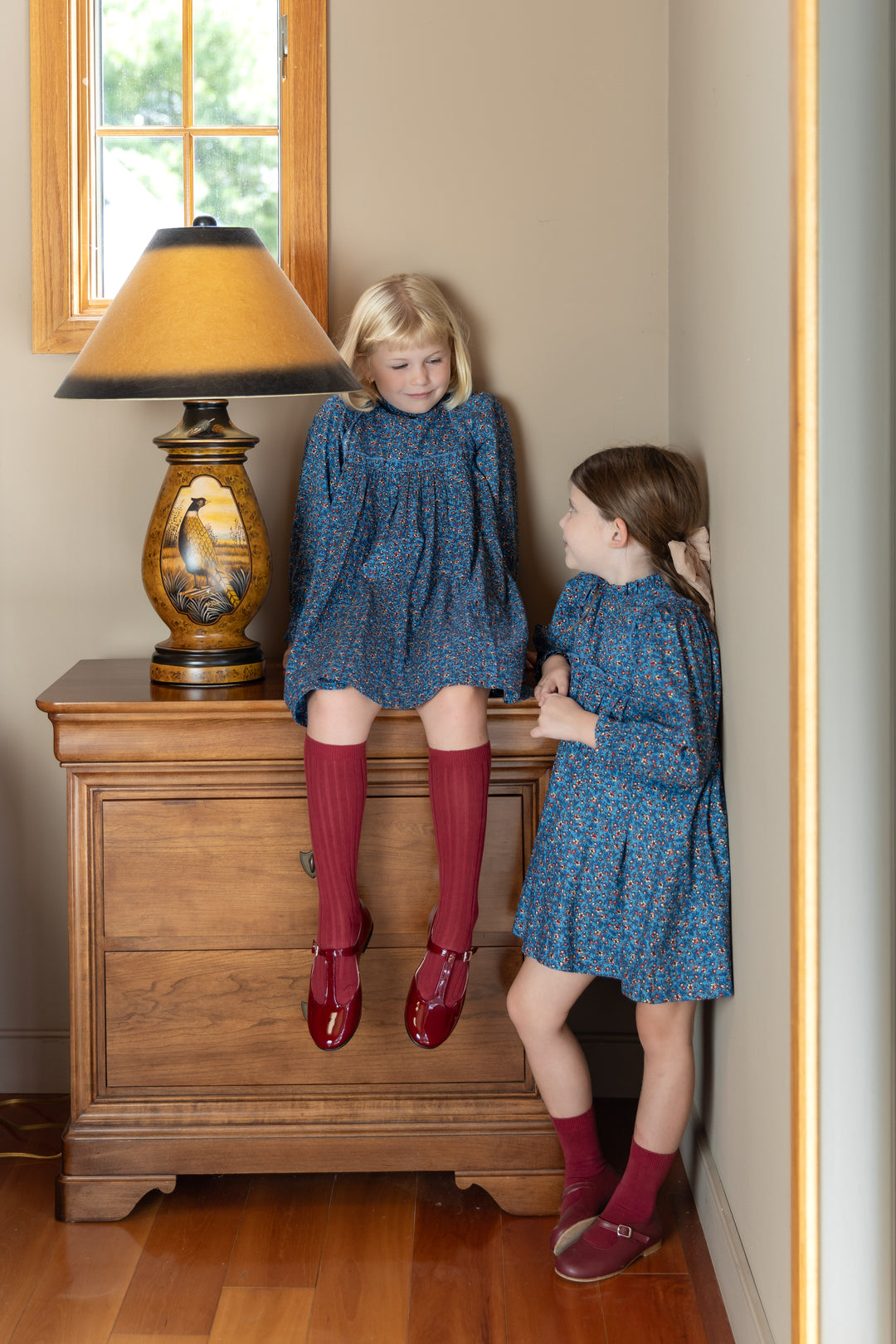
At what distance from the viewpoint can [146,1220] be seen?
181cm

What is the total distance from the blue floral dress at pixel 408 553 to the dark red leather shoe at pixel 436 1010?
356 millimetres

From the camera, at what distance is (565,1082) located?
1.73 meters

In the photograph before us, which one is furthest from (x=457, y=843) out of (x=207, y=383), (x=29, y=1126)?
(x=29, y=1126)

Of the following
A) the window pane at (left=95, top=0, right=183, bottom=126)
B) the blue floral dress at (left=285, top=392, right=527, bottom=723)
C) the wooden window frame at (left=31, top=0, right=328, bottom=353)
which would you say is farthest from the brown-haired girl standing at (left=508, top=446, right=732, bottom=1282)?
the window pane at (left=95, top=0, right=183, bottom=126)

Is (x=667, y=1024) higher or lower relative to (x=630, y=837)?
lower

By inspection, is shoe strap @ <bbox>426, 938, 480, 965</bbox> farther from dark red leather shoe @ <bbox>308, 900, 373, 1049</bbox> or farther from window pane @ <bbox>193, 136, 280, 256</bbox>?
window pane @ <bbox>193, 136, 280, 256</bbox>

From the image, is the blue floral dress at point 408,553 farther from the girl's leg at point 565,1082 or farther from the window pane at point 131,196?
the window pane at point 131,196

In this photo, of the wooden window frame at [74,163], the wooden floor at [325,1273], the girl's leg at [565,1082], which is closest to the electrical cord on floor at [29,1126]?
the wooden floor at [325,1273]

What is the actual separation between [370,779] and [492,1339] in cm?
75

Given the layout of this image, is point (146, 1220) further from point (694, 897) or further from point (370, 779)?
point (694, 897)

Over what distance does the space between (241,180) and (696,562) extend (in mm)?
1113

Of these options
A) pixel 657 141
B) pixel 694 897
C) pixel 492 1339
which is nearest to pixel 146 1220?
pixel 492 1339

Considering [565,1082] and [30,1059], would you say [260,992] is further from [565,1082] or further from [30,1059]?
[30,1059]

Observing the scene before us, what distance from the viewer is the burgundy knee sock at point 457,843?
168 cm
